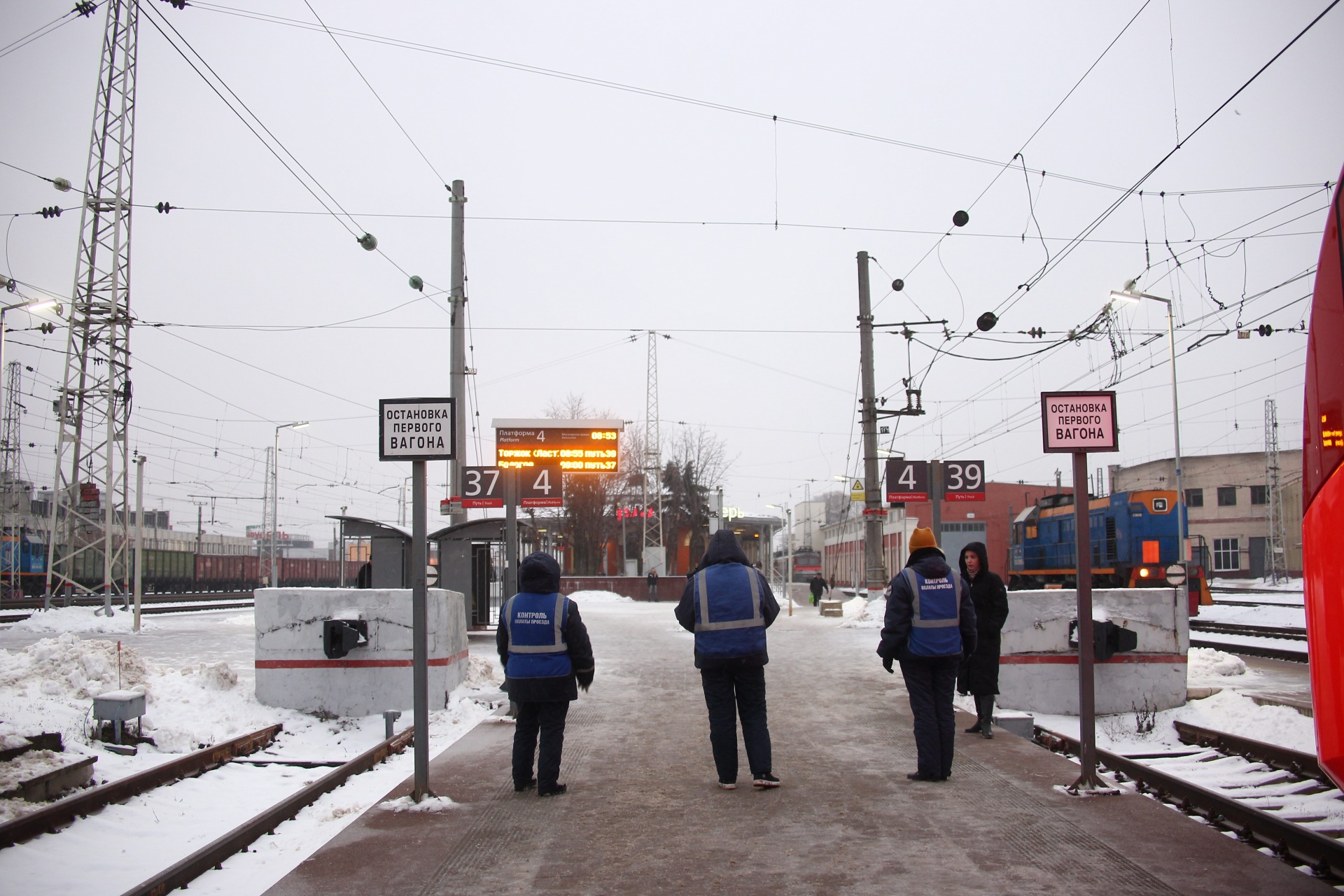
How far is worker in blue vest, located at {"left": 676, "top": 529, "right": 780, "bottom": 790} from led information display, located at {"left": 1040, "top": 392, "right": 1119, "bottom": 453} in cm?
224

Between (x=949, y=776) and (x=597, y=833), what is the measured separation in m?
2.67

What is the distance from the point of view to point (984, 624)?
8.55 m

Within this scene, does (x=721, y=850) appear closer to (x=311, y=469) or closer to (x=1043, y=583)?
(x=1043, y=583)

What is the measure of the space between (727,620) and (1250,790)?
3890 mm

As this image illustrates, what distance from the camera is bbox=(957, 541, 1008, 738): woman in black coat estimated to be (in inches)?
329

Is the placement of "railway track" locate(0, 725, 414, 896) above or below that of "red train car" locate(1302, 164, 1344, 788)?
below

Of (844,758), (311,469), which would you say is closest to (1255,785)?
(844,758)

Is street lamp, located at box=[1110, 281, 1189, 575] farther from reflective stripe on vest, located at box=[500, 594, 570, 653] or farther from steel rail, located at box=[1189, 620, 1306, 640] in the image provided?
reflective stripe on vest, located at box=[500, 594, 570, 653]

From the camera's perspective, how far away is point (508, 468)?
10.6m

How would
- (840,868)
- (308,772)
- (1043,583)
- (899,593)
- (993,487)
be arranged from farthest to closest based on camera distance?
(993,487) < (1043,583) < (308,772) < (899,593) < (840,868)

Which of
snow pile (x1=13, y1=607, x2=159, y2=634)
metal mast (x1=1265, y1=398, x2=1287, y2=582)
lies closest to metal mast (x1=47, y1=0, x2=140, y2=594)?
snow pile (x1=13, y1=607, x2=159, y2=634)

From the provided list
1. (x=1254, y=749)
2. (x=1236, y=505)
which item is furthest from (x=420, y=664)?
(x=1236, y=505)

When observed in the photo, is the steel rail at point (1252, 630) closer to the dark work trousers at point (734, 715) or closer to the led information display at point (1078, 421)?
the led information display at point (1078, 421)

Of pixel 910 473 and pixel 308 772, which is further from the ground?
pixel 910 473
